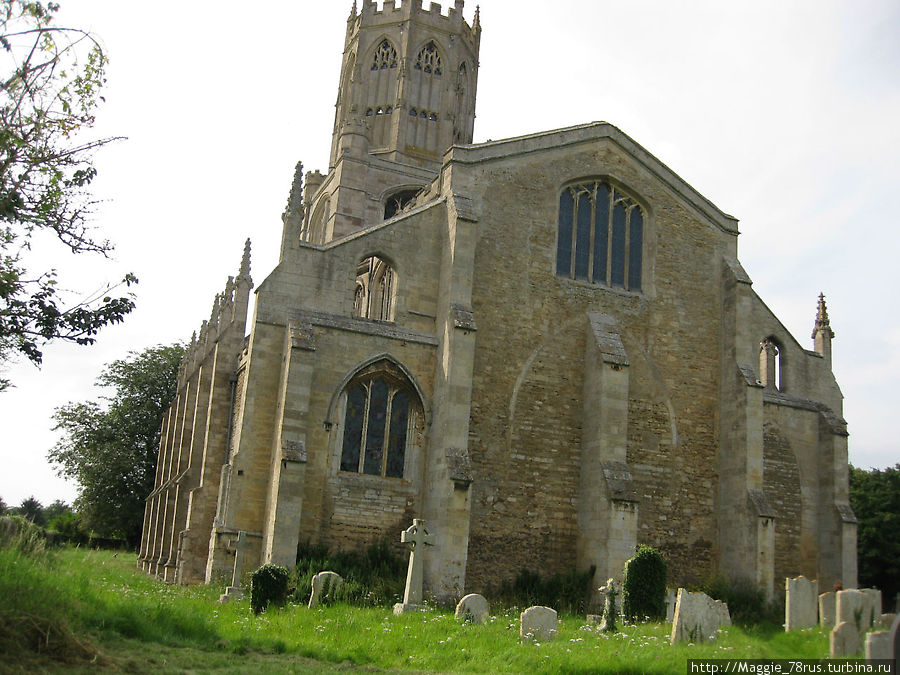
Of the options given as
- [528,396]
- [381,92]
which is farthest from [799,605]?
[381,92]

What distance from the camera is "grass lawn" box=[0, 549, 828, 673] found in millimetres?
9719

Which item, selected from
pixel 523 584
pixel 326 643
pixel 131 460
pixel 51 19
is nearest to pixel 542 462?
pixel 523 584

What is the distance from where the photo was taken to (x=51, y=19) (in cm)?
1073

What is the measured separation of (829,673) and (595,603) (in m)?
11.0

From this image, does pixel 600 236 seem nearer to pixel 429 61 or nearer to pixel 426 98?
pixel 426 98

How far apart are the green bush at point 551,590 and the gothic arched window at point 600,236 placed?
7.84 m

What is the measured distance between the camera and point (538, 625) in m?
13.6

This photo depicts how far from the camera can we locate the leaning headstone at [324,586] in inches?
649

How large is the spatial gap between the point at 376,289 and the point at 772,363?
12111 mm

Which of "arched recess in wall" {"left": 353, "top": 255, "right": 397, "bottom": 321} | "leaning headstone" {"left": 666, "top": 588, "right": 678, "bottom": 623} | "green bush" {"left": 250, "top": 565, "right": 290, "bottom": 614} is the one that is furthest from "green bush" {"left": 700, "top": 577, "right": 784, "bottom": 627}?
"arched recess in wall" {"left": 353, "top": 255, "right": 397, "bottom": 321}

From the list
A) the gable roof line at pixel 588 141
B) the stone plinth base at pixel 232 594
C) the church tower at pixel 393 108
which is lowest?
the stone plinth base at pixel 232 594

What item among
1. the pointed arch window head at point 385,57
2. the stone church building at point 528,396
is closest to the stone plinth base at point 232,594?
the stone church building at point 528,396

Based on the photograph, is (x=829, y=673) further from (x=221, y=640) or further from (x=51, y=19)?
(x=51, y=19)

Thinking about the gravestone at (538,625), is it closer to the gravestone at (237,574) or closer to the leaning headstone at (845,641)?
the leaning headstone at (845,641)
